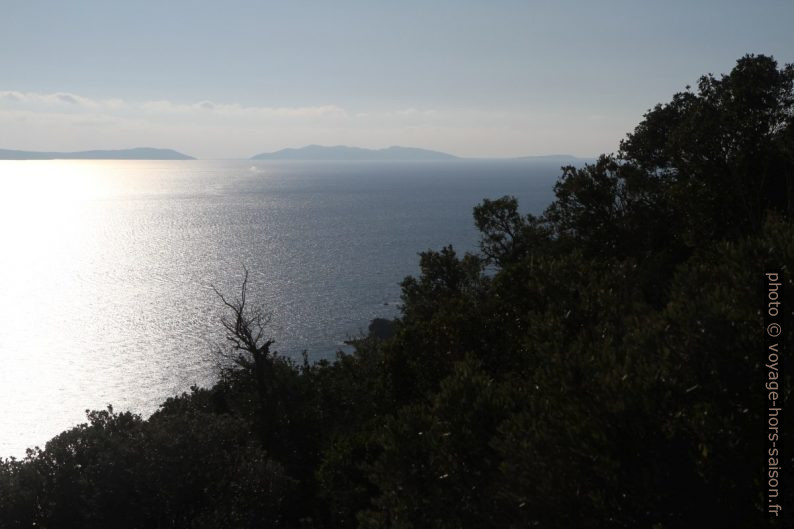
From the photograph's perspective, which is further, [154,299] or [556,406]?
[154,299]

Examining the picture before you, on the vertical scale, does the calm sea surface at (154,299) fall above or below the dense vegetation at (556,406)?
below

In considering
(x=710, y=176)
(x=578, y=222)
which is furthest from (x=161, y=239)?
(x=710, y=176)

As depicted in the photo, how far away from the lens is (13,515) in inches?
653

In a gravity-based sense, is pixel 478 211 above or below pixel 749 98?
below

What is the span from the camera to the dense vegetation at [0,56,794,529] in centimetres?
915

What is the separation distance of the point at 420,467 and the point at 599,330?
4835mm

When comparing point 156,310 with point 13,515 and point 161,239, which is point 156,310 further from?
point 13,515

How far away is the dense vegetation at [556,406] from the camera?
30.0 feet

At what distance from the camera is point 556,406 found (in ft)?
34.4

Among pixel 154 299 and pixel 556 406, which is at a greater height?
pixel 556 406

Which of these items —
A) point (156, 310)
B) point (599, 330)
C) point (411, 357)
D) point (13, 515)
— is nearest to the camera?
point (599, 330)

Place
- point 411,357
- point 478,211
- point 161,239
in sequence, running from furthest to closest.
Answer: point 161,239
point 478,211
point 411,357

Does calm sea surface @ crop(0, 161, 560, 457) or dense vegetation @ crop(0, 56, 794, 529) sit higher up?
dense vegetation @ crop(0, 56, 794, 529)

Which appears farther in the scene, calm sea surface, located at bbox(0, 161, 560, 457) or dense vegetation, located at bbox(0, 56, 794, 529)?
calm sea surface, located at bbox(0, 161, 560, 457)
